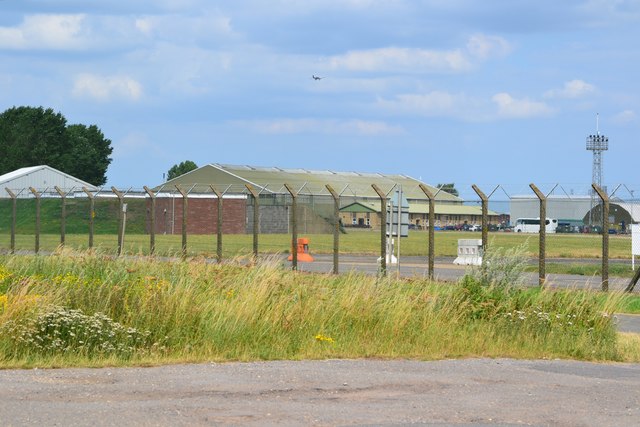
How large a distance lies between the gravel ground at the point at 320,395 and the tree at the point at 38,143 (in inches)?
4541

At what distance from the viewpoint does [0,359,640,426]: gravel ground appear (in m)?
8.70

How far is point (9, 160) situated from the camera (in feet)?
404

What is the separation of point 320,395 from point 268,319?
155 inches

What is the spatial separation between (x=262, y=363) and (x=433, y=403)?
2.95 metres

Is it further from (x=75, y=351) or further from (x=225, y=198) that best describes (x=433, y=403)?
(x=225, y=198)

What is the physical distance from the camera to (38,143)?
12300 centimetres

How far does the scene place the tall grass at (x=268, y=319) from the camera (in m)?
12.3

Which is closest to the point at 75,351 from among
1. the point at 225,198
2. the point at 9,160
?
the point at 225,198

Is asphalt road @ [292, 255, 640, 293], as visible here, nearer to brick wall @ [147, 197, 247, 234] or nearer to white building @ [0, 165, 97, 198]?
brick wall @ [147, 197, 247, 234]

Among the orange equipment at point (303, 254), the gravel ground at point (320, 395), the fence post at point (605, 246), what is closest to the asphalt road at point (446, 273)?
the orange equipment at point (303, 254)

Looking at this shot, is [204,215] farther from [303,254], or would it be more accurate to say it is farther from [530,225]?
[530,225]

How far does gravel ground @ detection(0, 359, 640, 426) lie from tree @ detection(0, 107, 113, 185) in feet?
378

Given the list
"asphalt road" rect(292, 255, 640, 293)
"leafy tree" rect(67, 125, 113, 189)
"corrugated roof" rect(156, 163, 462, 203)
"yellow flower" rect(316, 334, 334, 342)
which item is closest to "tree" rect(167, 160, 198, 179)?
"leafy tree" rect(67, 125, 113, 189)

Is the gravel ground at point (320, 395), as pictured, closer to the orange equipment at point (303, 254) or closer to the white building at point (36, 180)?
the orange equipment at point (303, 254)
